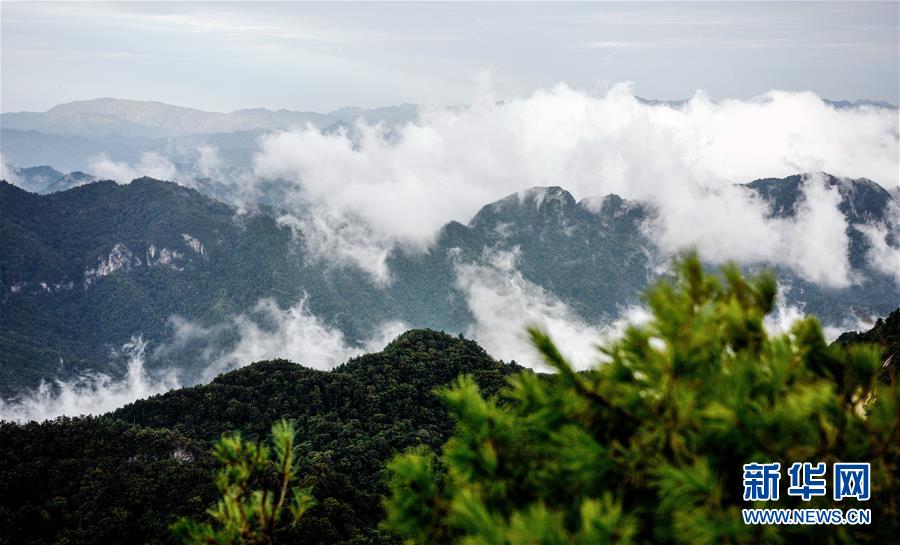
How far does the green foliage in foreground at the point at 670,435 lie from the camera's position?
3.02 metres

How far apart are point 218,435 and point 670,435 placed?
43.3 metres

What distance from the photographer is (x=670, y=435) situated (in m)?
3.28

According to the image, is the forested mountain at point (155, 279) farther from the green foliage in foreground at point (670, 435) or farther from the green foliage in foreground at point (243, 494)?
the green foliage in foreground at point (670, 435)

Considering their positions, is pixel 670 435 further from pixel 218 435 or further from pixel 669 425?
pixel 218 435

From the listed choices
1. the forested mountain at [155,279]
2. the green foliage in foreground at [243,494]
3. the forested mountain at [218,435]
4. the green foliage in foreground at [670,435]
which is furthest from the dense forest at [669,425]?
the forested mountain at [155,279]

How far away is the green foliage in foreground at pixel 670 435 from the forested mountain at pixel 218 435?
19.6 m

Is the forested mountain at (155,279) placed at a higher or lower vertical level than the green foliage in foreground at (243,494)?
higher

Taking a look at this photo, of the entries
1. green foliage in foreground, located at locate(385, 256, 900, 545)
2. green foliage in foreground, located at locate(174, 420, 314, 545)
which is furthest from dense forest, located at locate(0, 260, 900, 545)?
green foliage in foreground, located at locate(174, 420, 314, 545)

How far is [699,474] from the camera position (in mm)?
2879

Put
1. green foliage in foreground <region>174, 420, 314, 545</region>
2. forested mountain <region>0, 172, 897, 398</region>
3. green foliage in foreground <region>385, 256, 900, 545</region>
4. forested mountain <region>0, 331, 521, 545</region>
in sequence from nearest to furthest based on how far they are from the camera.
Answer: green foliage in foreground <region>385, 256, 900, 545</region>, green foliage in foreground <region>174, 420, 314, 545</region>, forested mountain <region>0, 331, 521, 545</region>, forested mountain <region>0, 172, 897, 398</region>

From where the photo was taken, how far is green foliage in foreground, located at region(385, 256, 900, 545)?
302cm

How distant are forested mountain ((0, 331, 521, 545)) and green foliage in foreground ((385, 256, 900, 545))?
19629mm

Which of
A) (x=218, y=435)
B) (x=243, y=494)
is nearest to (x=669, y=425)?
(x=243, y=494)

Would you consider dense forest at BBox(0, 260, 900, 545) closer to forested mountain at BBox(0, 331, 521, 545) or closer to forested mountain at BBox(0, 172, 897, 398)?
forested mountain at BBox(0, 331, 521, 545)
